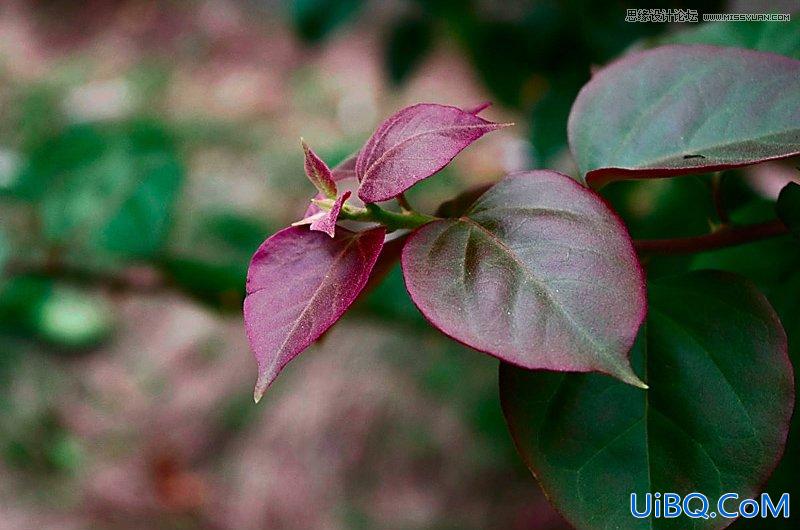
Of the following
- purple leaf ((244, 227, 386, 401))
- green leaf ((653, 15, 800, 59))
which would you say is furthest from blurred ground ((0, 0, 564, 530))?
purple leaf ((244, 227, 386, 401))

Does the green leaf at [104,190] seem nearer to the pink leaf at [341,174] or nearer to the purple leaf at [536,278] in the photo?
the pink leaf at [341,174]

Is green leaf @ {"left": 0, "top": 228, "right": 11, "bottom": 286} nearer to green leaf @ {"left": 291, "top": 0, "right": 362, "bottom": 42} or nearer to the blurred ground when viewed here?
the blurred ground

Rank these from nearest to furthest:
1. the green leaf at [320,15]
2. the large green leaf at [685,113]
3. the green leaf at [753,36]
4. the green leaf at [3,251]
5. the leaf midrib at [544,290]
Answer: the leaf midrib at [544,290] → the large green leaf at [685,113] → the green leaf at [753,36] → the green leaf at [3,251] → the green leaf at [320,15]

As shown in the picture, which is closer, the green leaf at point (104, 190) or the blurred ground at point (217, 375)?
the green leaf at point (104, 190)

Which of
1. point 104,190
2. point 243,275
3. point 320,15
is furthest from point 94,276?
point 320,15

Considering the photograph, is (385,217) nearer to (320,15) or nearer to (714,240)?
(714,240)

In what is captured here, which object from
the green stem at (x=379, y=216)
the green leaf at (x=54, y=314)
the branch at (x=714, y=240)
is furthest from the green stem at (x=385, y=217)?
the green leaf at (x=54, y=314)

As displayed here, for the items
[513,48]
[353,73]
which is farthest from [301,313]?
[353,73]
